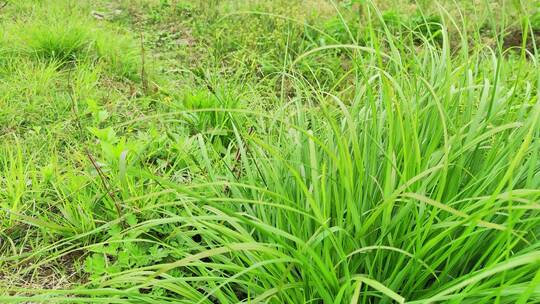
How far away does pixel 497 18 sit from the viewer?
13.5 feet

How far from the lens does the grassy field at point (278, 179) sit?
3.96ft

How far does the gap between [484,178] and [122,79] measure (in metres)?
2.29

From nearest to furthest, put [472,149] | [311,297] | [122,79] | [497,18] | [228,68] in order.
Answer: [311,297] < [472,149] < [122,79] < [228,68] < [497,18]

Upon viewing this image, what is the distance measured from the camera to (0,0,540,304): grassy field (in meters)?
1.21

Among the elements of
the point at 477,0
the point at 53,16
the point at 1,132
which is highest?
the point at 477,0

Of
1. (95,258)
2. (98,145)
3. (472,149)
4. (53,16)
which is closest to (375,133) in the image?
(472,149)

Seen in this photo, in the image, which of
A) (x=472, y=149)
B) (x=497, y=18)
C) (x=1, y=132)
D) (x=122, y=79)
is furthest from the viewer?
(x=497, y=18)

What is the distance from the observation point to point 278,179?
1.56 metres

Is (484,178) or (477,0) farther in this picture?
(477,0)

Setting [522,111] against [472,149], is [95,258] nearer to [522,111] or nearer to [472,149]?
[472,149]

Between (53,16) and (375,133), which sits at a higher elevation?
(375,133)

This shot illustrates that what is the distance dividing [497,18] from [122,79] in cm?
289

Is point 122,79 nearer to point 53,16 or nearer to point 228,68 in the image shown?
point 228,68

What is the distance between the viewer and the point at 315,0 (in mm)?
4422
